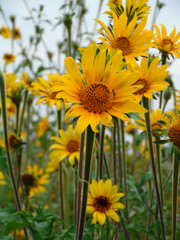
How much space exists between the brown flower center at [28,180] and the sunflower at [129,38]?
1257mm

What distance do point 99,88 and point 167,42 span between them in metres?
0.50

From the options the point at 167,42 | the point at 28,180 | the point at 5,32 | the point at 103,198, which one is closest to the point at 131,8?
the point at 167,42

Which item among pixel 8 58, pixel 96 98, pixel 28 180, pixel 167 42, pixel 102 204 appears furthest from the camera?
pixel 8 58

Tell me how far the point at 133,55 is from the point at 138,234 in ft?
5.13

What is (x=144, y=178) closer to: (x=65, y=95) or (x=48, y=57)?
(x=65, y=95)

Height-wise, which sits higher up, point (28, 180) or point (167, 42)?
point (167, 42)

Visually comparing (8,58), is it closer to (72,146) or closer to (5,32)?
(5,32)

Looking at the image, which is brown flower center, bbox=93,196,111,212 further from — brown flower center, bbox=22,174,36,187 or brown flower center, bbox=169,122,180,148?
brown flower center, bbox=22,174,36,187

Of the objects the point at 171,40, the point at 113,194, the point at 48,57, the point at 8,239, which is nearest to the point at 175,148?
the point at 113,194

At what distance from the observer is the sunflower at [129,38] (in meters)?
0.81

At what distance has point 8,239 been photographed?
85 cm

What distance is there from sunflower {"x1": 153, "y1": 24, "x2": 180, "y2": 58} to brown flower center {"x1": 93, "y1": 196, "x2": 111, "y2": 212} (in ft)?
1.98

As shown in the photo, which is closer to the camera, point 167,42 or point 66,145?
point 167,42

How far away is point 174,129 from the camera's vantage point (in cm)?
79
